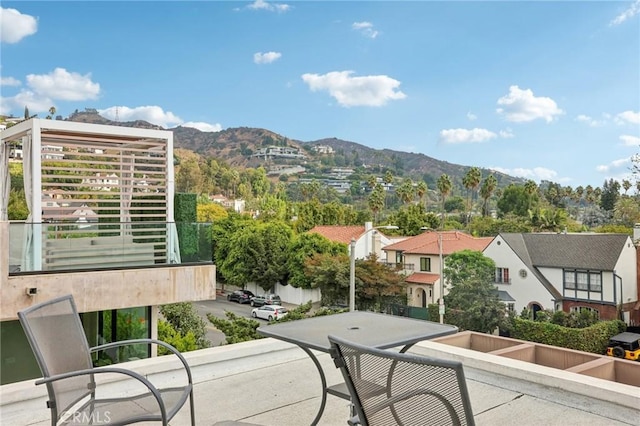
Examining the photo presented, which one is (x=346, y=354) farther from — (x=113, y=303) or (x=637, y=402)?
(x=113, y=303)

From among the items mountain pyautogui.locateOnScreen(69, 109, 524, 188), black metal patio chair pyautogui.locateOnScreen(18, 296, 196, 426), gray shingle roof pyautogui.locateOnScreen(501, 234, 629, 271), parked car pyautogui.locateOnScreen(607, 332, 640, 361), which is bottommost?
parked car pyautogui.locateOnScreen(607, 332, 640, 361)

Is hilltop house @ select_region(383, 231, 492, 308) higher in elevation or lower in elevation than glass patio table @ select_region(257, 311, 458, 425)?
lower

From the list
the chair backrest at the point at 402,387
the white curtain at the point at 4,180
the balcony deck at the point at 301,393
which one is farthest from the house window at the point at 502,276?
the chair backrest at the point at 402,387

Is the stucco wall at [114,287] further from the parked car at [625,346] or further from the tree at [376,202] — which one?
the tree at [376,202]

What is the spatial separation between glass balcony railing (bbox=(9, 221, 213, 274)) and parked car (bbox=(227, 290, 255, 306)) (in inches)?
904

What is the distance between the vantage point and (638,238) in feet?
80.9

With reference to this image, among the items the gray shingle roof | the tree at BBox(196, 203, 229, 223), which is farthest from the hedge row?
the tree at BBox(196, 203, 229, 223)

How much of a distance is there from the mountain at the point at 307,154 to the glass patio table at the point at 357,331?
83.8 m

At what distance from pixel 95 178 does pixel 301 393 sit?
18.9ft

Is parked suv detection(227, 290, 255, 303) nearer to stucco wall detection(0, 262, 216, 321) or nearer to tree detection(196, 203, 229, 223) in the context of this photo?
tree detection(196, 203, 229, 223)

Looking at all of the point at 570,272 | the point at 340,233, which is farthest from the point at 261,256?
the point at 570,272

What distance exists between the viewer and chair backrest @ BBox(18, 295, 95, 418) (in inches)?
71.5

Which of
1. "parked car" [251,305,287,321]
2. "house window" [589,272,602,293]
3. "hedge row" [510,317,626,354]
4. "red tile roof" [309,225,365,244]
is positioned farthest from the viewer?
"red tile roof" [309,225,365,244]

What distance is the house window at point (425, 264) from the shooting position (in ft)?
87.2
